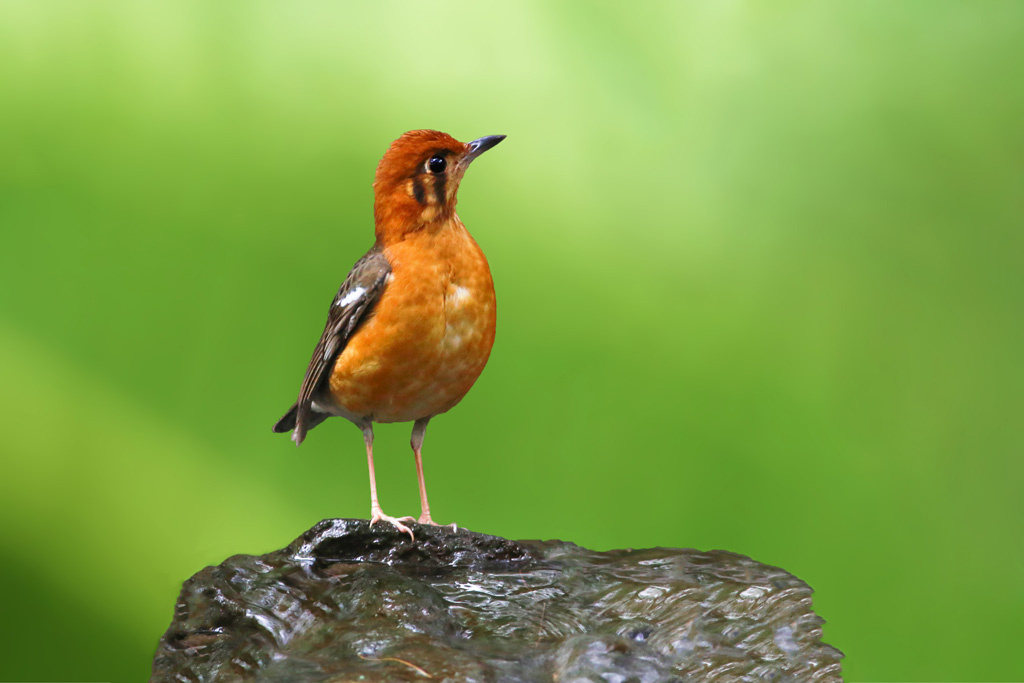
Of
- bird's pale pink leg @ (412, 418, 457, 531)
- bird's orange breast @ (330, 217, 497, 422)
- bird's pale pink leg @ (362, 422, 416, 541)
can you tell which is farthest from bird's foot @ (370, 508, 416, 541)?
bird's orange breast @ (330, 217, 497, 422)

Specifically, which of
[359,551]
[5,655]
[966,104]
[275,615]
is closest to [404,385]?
[359,551]

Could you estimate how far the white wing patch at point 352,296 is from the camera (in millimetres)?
4297

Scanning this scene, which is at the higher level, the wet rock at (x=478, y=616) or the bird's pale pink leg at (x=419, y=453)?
the bird's pale pink leg at (x=419, y=453)

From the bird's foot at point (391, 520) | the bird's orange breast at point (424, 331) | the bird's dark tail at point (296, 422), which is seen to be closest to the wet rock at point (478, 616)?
the bird's foot at point (391, 520)

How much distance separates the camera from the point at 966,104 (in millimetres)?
5668

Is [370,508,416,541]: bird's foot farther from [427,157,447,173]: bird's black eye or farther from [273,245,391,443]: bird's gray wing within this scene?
[427,157,447,173]: bird's black eye

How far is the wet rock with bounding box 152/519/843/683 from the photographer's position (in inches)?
145

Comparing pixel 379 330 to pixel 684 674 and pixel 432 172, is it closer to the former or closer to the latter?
pixel 432 172

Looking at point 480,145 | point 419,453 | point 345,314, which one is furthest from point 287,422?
point 480,145

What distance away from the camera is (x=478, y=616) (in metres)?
4.04

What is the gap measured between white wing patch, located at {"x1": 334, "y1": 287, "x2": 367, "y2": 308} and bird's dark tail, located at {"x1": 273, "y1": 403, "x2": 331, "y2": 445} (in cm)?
54

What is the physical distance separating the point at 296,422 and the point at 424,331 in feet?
2.72

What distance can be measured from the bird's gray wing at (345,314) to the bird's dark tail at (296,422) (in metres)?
0.06

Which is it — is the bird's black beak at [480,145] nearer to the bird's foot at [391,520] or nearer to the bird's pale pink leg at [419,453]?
the bird's pale pink leg at [419,453]
